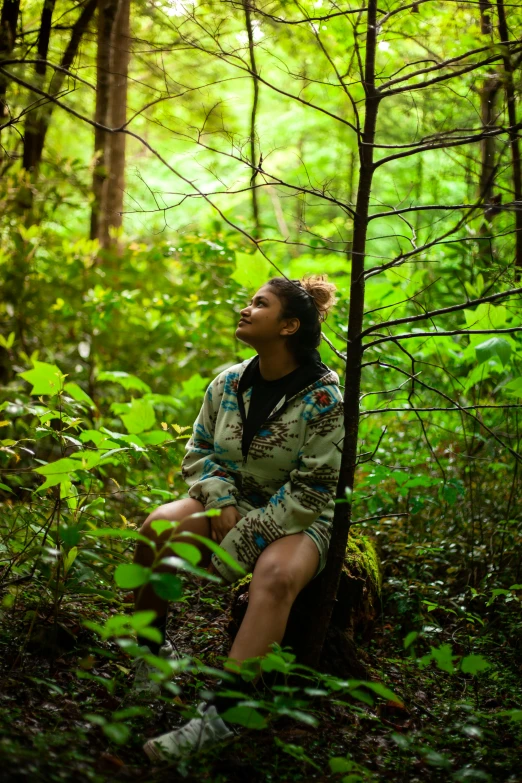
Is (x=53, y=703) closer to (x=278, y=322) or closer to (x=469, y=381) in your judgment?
(x=278, y=322)

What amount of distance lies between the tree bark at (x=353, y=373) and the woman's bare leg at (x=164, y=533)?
0.48 meters

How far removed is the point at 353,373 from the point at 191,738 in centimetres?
130

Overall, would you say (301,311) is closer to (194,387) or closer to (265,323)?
(265,323)

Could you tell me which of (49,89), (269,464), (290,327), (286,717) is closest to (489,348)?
(290,327)

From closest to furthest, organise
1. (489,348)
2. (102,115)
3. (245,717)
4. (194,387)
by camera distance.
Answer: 1. (245,717)
2. (489,348)
3. (194,387)
4. (102,115)

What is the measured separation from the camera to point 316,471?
7.91ft

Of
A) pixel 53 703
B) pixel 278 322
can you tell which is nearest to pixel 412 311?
pixel 278 322

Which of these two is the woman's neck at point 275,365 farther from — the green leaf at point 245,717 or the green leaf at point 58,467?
the green leaf at point 245,717

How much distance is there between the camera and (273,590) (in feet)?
7.18

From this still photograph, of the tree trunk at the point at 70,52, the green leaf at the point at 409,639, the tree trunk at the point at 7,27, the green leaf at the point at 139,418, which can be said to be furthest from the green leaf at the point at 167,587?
the tree trunk at the point at 70,52

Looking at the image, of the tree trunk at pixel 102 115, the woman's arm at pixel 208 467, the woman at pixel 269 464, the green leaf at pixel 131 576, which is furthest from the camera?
the tree trunk at pixel 102 115

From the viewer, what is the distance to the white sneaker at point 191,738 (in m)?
1.82

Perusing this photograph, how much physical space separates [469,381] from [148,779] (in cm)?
239

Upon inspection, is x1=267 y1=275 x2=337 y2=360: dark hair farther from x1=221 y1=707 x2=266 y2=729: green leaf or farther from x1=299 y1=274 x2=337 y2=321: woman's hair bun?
x1=221 y1=707 x2=266 y2=729: green leaf
